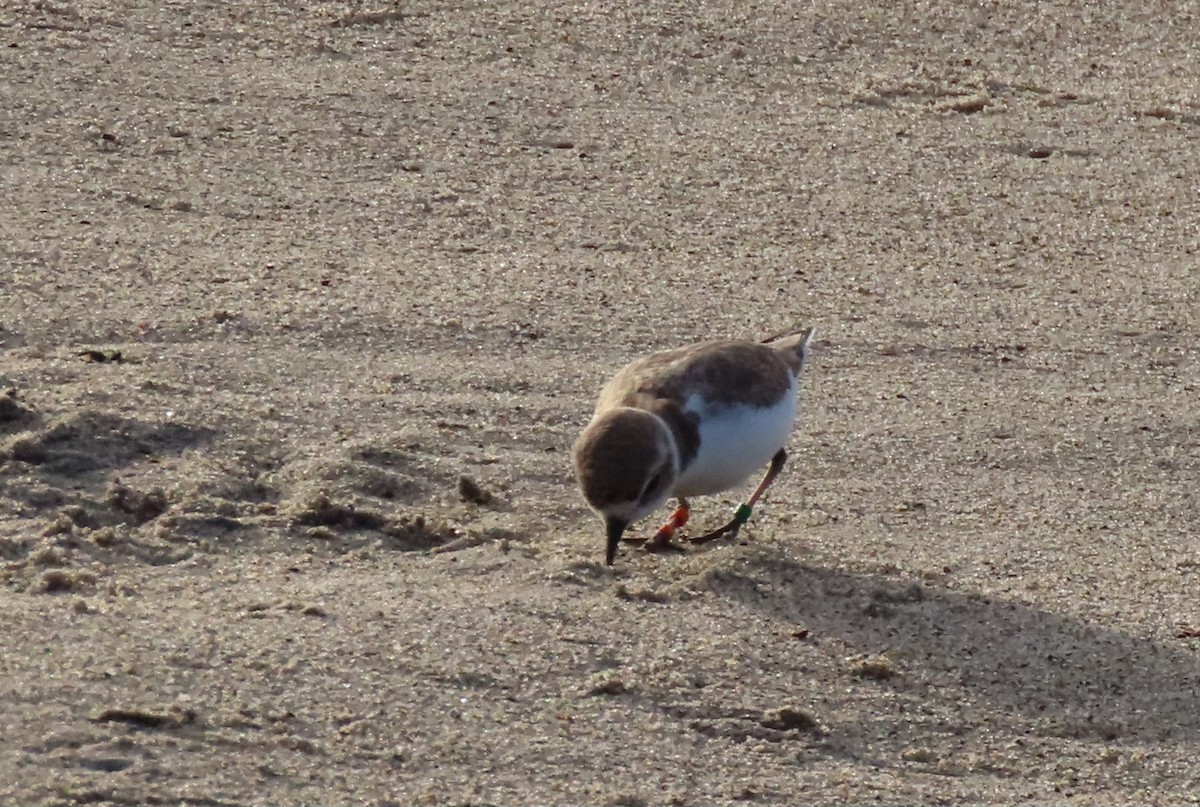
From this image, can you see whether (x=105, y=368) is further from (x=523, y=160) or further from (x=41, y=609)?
(x=523, y=160)

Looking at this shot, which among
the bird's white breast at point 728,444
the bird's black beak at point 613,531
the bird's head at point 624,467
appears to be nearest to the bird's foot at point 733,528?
the bird's white breast at point 728,444

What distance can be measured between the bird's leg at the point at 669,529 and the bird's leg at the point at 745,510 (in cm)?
7

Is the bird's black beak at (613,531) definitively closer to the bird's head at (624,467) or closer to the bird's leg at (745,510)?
the bird's head at (624,467)

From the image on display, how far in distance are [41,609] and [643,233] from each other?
3.70 m

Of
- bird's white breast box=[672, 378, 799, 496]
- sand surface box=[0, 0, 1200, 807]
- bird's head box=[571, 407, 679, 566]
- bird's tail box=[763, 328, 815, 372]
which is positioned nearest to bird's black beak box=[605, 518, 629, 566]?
bird's head box=[571, 407, 679, 566]

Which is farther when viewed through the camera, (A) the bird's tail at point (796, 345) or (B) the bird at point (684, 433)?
(A) the bird's tail at point (796, 345)

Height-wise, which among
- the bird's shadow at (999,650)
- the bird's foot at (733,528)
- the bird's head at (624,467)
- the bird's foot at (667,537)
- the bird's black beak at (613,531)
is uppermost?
the bird's head at (624,467)

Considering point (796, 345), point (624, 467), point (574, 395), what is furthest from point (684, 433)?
point (574, 395)

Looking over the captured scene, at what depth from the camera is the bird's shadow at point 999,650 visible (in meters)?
4.67

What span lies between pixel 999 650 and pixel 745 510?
1019 millimetres

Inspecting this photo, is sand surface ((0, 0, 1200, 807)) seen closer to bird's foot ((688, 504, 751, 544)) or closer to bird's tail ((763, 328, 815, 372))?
bird's foot ((688, 504, 751, 544))

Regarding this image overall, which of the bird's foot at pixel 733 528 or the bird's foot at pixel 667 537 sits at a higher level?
the bird's foot at pixel 733 528

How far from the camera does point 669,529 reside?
574 cm

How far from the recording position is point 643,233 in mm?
7660
